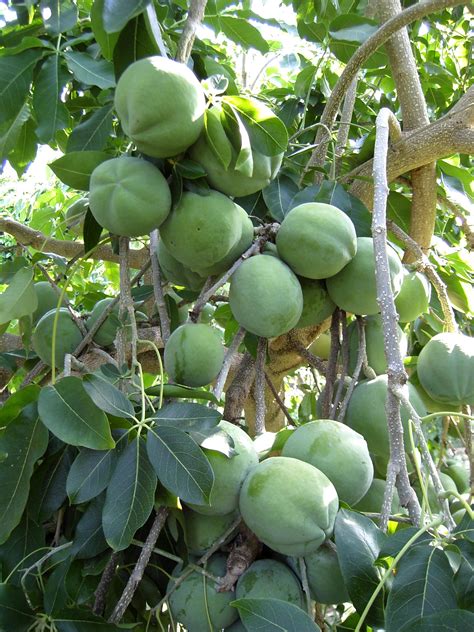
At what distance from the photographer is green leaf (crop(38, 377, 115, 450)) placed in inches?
38.4

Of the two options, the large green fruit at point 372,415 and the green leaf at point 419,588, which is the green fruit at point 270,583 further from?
the large green fruit at point 372,415

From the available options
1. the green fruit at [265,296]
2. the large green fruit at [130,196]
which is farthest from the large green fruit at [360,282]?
the large green fruit at [130,196]

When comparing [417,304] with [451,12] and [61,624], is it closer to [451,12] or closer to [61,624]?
[61,624]

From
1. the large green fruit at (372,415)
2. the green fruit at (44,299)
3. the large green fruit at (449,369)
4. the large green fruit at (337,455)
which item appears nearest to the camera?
the large green fruit at (337,455)

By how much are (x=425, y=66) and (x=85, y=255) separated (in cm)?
175

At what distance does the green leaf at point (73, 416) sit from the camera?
0.98 m

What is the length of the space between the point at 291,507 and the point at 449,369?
620 millimetres

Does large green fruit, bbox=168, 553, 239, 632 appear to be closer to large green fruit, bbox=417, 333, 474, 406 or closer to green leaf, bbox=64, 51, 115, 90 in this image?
large green fruit, bbox=417, 333, 474, 406

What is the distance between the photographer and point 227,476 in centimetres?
101

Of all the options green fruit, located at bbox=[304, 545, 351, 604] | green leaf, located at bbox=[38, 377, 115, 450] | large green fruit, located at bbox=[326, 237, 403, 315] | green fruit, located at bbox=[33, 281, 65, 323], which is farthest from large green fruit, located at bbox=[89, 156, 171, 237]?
green fruit, located at bbox=[33, 281, 65, 323]

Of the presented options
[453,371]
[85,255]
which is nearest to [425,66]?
[453,371]

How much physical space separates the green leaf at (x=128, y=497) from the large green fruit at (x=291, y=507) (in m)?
0.16

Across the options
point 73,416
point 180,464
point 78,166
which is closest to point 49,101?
point 78,166

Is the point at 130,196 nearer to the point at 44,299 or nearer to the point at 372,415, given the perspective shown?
the point at 372,415
